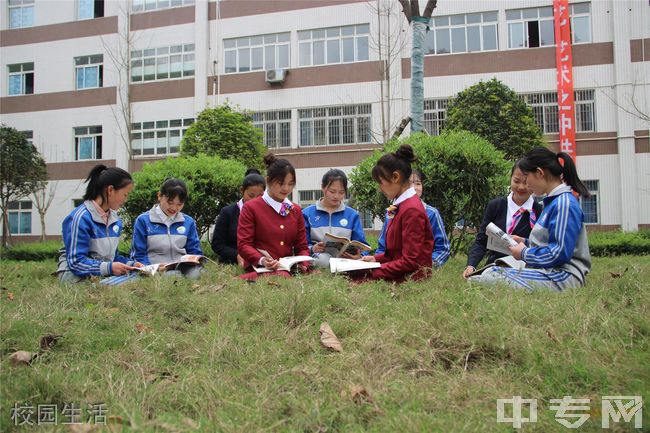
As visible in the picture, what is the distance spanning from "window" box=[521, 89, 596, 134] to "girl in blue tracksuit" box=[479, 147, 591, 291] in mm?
12719

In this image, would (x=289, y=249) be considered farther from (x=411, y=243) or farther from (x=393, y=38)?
(x=393, y=38)

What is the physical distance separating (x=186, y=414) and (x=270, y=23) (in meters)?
17.3

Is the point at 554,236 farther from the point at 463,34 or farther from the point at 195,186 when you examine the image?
the point at 463,34

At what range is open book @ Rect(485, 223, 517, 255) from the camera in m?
3.91

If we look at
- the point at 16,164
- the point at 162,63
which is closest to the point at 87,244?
the point at 16,164

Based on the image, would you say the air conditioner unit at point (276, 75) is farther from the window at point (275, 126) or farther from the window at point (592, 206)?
the window at point (592, 206)

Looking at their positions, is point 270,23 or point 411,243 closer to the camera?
point 411,243

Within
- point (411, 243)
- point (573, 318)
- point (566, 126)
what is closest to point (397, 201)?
point (411, 243)

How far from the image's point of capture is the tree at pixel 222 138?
12.9m

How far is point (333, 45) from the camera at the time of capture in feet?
56.8

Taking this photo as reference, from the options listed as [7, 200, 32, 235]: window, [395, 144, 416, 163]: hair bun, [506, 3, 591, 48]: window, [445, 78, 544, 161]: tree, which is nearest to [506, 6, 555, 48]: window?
[506, 3, 591, 48]: window

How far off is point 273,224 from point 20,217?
19173 millimetres

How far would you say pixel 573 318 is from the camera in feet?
9.00

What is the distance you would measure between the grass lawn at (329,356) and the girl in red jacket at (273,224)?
82 cm
